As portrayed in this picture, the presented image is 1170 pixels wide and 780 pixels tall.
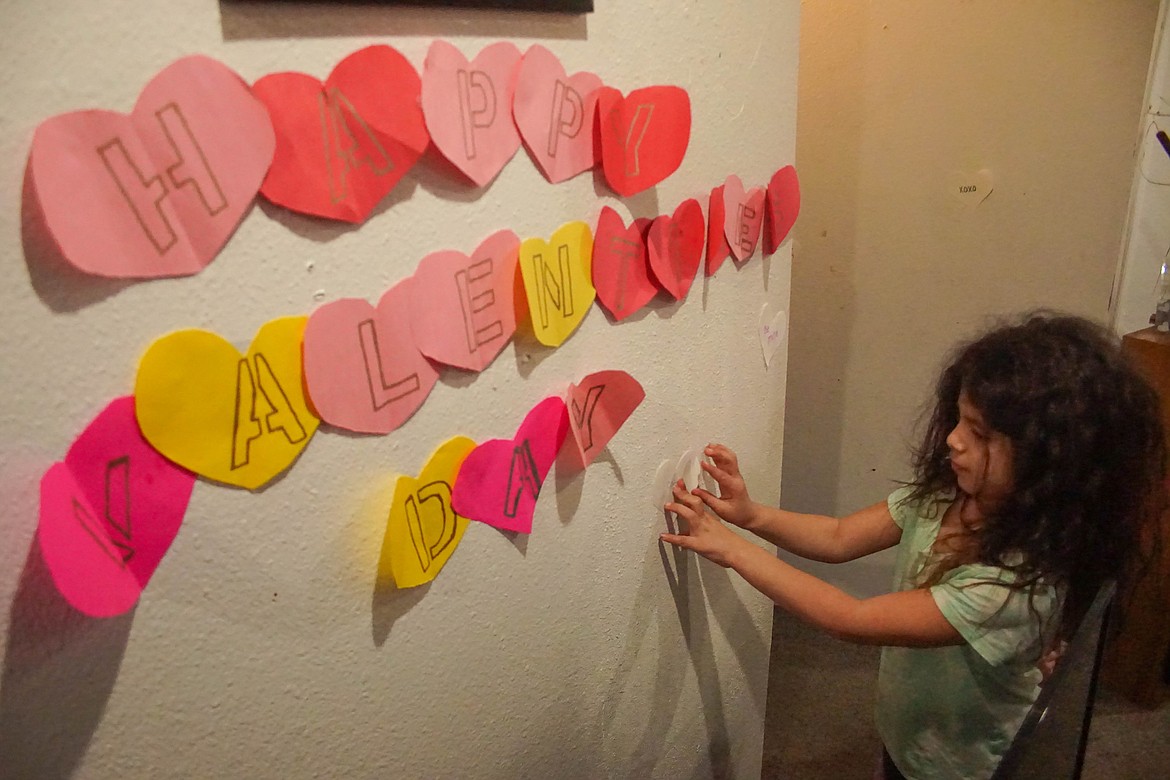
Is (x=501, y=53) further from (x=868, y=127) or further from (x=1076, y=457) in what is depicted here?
(x=868, y=127)

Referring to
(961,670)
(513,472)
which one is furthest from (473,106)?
(961,670)

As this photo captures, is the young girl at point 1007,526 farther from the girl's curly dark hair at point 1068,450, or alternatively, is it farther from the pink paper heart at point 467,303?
the pink paper heart at point 467,303

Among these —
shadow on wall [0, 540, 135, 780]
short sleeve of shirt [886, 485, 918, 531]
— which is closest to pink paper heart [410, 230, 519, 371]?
shadow on wall [0, 540, 135, 780]

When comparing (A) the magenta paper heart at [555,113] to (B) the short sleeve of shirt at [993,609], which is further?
(B) the short sleeve of shirt at [993,609]

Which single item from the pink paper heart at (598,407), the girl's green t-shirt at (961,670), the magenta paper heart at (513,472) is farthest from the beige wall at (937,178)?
the magenta paper heart at (513,472)

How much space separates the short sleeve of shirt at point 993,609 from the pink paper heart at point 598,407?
393 mm

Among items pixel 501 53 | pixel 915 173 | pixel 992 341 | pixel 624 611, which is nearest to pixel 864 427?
pixel 915 173

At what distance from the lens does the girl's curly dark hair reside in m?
0.77

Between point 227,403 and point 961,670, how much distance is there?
89cm

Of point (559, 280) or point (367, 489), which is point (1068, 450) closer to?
point (559, 280)

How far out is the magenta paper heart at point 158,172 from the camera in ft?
1.16

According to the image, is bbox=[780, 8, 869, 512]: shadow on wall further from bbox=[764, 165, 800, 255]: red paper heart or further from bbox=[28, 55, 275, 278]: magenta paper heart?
bbox=[28, 55, 275, 278]: magenta paper heart

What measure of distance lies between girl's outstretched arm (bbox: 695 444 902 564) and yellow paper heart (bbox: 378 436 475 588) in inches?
14.3

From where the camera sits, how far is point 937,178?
5.13 ft
